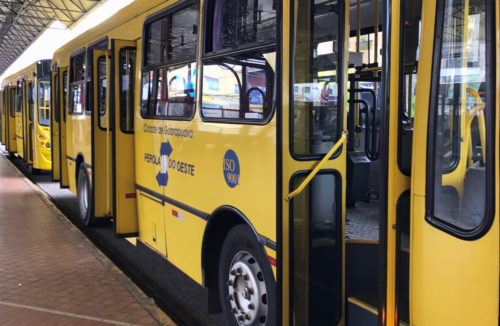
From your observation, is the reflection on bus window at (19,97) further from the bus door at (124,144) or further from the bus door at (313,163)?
the bus door at (313,163)

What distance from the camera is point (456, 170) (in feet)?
7.11

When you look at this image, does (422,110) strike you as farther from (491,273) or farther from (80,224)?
(80,224)

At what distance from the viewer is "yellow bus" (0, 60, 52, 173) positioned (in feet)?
43.9

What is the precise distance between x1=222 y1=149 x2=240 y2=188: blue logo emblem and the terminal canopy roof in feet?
76.1

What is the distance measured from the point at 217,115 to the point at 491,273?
89.8 inches

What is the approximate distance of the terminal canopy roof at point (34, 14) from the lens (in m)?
26.4

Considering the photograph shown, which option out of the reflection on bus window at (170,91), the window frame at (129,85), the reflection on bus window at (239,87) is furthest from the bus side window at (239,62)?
the window frame at (129,85)

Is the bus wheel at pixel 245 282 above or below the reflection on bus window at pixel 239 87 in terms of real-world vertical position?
below

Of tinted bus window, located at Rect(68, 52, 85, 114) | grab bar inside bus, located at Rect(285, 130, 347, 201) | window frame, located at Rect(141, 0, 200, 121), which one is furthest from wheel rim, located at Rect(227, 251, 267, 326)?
tinted bus window, located at Rect(68, 52, 85, 114)

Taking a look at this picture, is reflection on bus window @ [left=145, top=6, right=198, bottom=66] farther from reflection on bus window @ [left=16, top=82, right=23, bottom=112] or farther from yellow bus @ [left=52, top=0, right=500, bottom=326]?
reflection on bus window @ [left=16, top=82, right=23, bottom=112]

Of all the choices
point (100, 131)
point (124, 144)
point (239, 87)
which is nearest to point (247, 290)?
point (239, 87)

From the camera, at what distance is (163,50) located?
481cm

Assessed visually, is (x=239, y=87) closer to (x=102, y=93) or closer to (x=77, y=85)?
(x=102, y=93)

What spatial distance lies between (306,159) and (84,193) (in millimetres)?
5449
